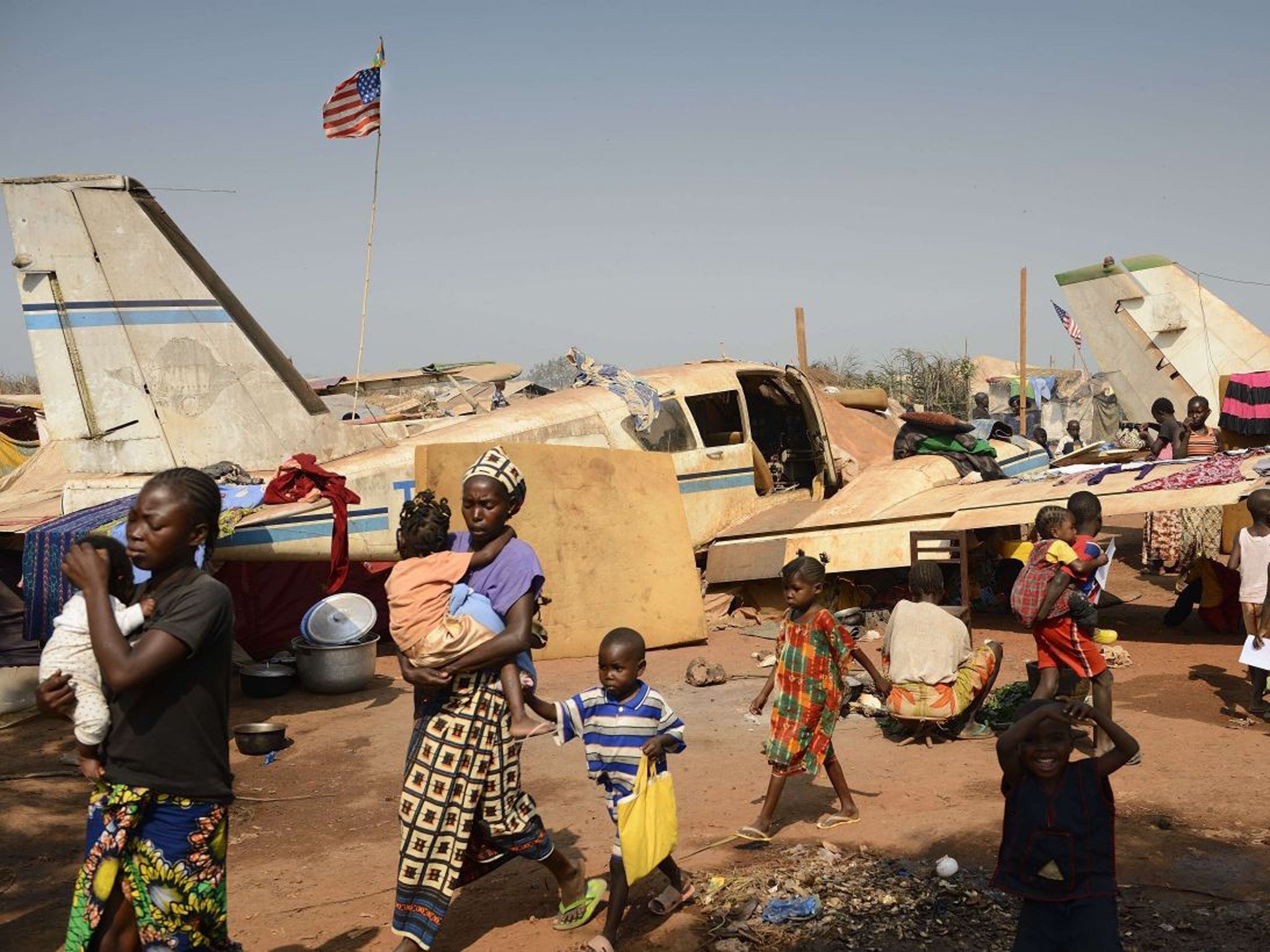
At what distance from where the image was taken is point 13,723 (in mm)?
8047

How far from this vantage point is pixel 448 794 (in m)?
3.95

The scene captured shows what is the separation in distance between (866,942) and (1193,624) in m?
7.72

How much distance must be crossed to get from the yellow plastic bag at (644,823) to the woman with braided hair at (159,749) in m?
1.51

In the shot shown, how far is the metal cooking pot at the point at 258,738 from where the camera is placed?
24.7 feet

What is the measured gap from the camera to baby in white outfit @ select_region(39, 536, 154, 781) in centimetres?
303

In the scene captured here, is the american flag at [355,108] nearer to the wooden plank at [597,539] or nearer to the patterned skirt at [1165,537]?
the wooden plank at [597,539]

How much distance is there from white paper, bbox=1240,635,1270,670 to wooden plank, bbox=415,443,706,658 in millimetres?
4822

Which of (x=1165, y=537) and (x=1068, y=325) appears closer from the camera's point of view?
(x=1165, y=537)

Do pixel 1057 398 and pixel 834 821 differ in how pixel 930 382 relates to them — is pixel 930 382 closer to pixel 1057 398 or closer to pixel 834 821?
pixel 1057 398

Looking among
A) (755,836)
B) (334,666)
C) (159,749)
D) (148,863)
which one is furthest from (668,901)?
(334,666)

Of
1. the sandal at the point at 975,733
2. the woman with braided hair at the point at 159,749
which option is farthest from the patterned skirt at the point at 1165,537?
the woman with braided hair at the point at 159,749

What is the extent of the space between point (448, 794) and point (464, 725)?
25 centimetres

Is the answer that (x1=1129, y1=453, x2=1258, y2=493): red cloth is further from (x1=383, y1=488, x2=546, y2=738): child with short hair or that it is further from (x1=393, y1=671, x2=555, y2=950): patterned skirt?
(x1=393, y1=671, x2=555, y2=950): patterned skirt

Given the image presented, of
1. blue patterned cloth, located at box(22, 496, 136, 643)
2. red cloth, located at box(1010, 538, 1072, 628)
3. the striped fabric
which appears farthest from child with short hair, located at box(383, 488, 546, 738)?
blue patterned cloth, located at box(22, 496, 136, 643)
